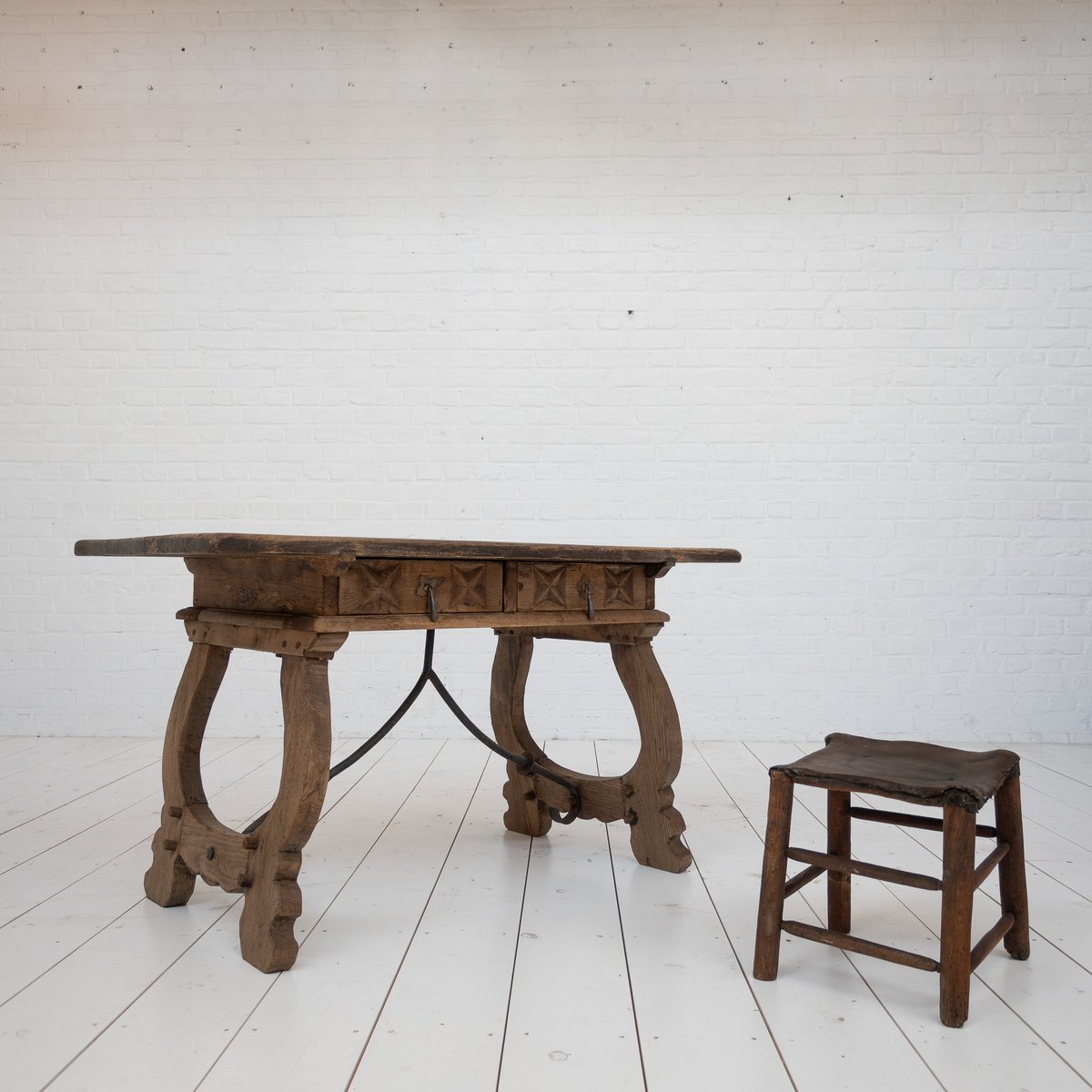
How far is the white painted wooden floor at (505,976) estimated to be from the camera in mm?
1430

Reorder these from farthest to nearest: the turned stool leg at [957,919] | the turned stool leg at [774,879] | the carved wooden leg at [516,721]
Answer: the carved wooden leg at [516,721] → the turned stool leg at [774,879] → the turned stool leg at [957,919]

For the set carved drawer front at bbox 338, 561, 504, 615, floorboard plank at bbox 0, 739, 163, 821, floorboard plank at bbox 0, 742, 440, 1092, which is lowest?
floorboard plank at bbox 0, 739, 163, 821

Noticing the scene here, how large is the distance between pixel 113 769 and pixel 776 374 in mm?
3063

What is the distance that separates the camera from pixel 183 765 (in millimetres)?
2096

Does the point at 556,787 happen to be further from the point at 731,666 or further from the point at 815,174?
the point at 815,174

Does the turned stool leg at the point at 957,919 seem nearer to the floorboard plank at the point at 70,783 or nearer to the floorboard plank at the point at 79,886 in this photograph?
the floorboard plank at the point at 79,886

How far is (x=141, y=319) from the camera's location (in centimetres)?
424

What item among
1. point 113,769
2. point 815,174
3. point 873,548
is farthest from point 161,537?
point 815,174

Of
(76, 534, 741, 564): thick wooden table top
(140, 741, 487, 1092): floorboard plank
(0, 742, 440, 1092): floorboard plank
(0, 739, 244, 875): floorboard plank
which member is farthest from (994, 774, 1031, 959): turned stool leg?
(0, 739, 244, 875): floorboard plank

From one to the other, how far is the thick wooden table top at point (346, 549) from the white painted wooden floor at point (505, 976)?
753 mm

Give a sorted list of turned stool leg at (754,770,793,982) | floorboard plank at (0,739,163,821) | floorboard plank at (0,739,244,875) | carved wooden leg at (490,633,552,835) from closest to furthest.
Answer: turned stool leg at (754,770,793,982)
floorboard plank at (0,739,244,875)
carved wooden leg at (490,633,552,835)
floorboard plank at (0,739,163,821)

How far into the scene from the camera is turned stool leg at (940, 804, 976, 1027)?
1.55 metres

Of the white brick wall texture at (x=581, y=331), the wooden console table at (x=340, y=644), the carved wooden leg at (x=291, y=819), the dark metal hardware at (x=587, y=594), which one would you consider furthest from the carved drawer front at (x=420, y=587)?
the white brick wall texture at (x=581, y=331)

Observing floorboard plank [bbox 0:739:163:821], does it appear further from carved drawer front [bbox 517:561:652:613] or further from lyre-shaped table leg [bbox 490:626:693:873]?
carved drawer front [bbox 517:561:652:613]
